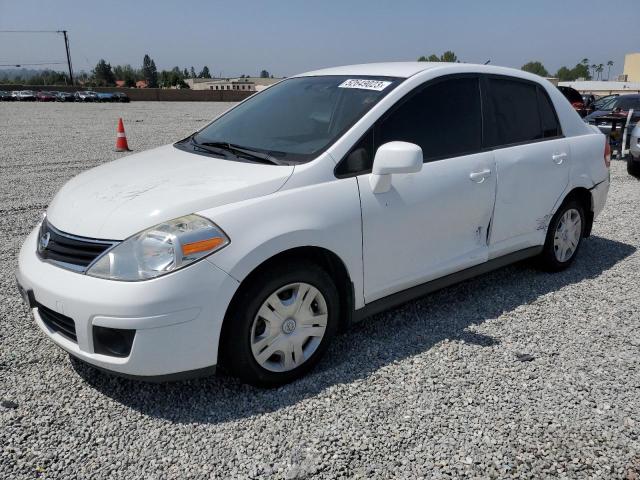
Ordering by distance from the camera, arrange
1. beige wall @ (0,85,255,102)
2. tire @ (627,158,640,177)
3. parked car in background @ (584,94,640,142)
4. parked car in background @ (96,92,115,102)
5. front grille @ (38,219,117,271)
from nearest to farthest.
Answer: front grille @ (38,219,117,271), tire @ (627,158,640,177), parked car in background @ (584,94,640,142), parked car in background @ (96,92,115,102), beige wall @ (0,85,255,102)

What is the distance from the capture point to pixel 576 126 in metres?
4.79

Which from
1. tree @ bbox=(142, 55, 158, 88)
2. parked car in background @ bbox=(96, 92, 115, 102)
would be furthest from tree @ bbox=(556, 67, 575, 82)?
parked car in background @ bbox=(96, 92, 115, 102)

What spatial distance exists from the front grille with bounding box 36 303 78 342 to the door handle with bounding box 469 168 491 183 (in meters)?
2.65

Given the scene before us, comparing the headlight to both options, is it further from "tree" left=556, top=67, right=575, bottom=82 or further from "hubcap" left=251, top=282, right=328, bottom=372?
"tree" left=556, top=67, right=575, bottom=82

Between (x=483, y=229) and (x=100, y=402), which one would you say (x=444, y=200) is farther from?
(x=100, y=402)

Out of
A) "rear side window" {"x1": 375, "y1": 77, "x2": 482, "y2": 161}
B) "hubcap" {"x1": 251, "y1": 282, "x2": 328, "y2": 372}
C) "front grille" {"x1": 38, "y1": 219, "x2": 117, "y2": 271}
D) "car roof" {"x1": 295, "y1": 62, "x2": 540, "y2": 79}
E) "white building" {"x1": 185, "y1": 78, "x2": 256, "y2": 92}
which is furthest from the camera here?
"white building" {"x1": 185, "y1": 78, "x2": 256, "y2": 92}

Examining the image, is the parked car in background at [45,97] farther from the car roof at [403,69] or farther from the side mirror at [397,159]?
the side mirror at [397,159]

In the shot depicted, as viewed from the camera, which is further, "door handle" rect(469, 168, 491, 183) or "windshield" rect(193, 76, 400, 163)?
"door handle" rect(469, 168, 491, 183)

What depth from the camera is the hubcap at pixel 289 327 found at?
290 cm

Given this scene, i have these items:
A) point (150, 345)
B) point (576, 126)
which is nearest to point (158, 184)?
point (150, 345)

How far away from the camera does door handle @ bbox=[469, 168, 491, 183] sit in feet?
12.3

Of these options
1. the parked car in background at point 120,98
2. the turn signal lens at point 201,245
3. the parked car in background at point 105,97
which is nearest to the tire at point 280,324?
the turn signal lens at point 201,245

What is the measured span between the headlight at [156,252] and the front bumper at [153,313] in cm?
4

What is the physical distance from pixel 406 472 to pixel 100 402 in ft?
5.45
